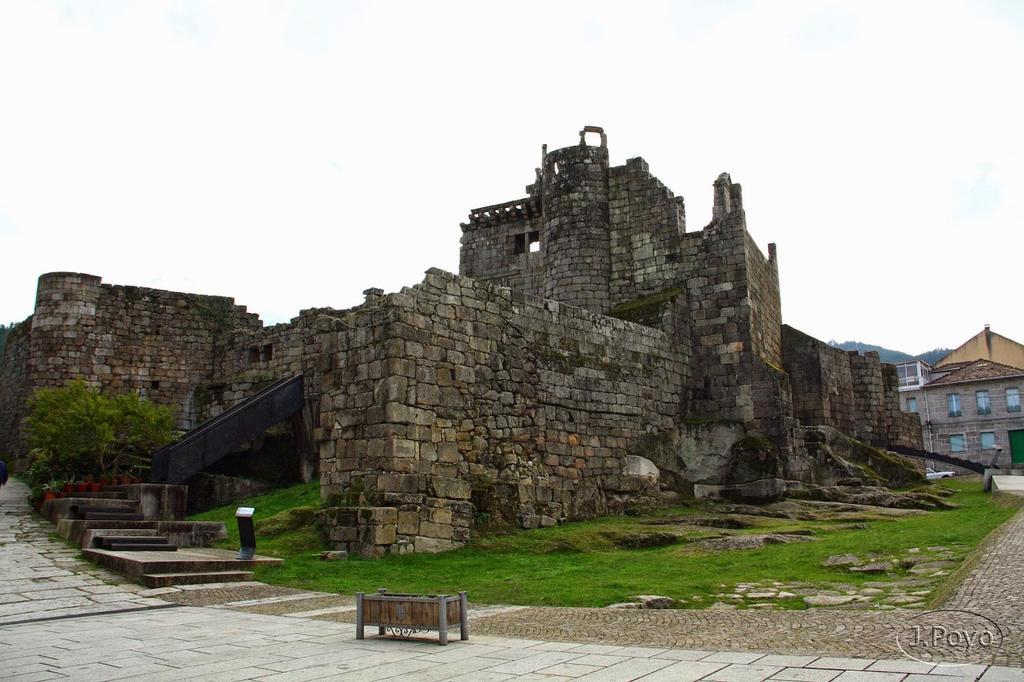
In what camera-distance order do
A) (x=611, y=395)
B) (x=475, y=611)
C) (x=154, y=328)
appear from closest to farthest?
1. (x=475, y=611)
2. (x=611, y=395)
3. (x=154, y=328)

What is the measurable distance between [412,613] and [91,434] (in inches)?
536

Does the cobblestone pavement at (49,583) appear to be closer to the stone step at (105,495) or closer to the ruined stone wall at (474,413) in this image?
the stone step at (105,495)

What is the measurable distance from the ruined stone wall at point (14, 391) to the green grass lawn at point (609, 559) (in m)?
12.6

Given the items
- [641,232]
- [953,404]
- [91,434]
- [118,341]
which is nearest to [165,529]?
[91,434]

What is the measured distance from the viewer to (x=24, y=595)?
9.63m

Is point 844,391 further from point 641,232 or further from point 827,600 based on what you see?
point 827,600

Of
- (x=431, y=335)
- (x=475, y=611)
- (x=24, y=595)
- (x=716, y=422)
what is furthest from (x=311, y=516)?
(x=716, y=422)

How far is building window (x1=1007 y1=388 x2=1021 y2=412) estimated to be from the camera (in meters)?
47.0

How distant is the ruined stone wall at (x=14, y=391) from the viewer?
24.3 m

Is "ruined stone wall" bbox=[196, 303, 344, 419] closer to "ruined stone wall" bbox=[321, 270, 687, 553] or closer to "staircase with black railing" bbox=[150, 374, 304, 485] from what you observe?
"staircase with black railing" bbox=[150, 374, 304, 485]

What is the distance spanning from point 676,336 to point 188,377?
50.9ft

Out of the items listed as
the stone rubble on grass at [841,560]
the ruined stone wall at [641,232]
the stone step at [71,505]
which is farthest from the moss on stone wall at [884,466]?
the stone step at [71,505]

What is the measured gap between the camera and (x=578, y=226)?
78.6 ft

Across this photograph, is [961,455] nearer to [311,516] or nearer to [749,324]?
[749,324]
